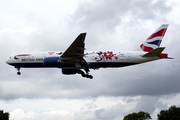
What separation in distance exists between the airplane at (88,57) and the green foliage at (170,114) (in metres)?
41.0

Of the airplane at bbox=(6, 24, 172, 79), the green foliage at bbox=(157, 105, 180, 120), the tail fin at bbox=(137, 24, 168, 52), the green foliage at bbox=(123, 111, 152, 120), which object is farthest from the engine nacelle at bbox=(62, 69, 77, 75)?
the green foliage at bbox=(123, 111, 152, 120)

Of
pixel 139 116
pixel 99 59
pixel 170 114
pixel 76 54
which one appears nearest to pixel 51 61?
pixel 76 54

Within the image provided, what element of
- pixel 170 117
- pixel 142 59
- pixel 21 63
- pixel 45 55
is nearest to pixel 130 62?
pixel 142 59

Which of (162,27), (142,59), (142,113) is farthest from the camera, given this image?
(142,113)

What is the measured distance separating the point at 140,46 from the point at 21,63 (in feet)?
66.0

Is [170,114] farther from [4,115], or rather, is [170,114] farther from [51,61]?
[51,61]

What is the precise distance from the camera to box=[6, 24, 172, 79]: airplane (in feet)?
168

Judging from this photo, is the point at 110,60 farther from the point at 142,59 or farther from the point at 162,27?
the point at 162,27

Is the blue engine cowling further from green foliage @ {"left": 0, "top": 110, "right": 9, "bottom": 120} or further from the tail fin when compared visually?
green foliage @ {"left": 0, "top": 110, "right": 9, "bottom": 120}

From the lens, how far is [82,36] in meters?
47.5

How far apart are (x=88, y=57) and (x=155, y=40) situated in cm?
1128

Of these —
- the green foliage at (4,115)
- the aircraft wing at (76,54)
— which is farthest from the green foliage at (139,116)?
the aircraft wing at (76,54)

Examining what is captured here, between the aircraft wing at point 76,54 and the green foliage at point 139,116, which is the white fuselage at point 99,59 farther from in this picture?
the green foliage at point 139,116

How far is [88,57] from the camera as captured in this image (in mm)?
53969
